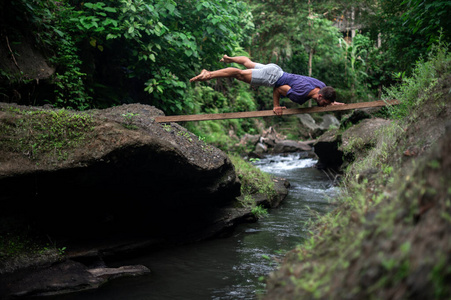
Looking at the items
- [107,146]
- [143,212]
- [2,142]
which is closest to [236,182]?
[143,212]

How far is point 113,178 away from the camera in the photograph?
5.05 meters

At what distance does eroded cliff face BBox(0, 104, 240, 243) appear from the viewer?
4551 mm

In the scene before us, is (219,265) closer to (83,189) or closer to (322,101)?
(83,189)

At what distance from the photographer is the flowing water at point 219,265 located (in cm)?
441

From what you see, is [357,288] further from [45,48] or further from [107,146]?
[45,48]

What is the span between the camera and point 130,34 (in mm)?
7629

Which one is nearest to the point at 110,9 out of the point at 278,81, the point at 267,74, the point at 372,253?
the point at 267,74

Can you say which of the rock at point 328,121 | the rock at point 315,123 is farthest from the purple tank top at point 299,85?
the rock at point 328,121

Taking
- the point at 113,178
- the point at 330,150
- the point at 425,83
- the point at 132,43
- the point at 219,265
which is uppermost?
the point at 132,43

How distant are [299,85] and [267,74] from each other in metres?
0.58

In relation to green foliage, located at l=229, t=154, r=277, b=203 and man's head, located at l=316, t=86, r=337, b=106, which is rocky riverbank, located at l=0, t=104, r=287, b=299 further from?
green foliage, located at l=229, t=154, r=277, b=203

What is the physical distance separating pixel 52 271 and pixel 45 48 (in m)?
4.34

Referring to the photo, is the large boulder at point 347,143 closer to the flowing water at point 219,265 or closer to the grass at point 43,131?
the flowing water at point 219,265

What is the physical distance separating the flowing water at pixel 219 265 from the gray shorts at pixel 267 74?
7.79 ft
